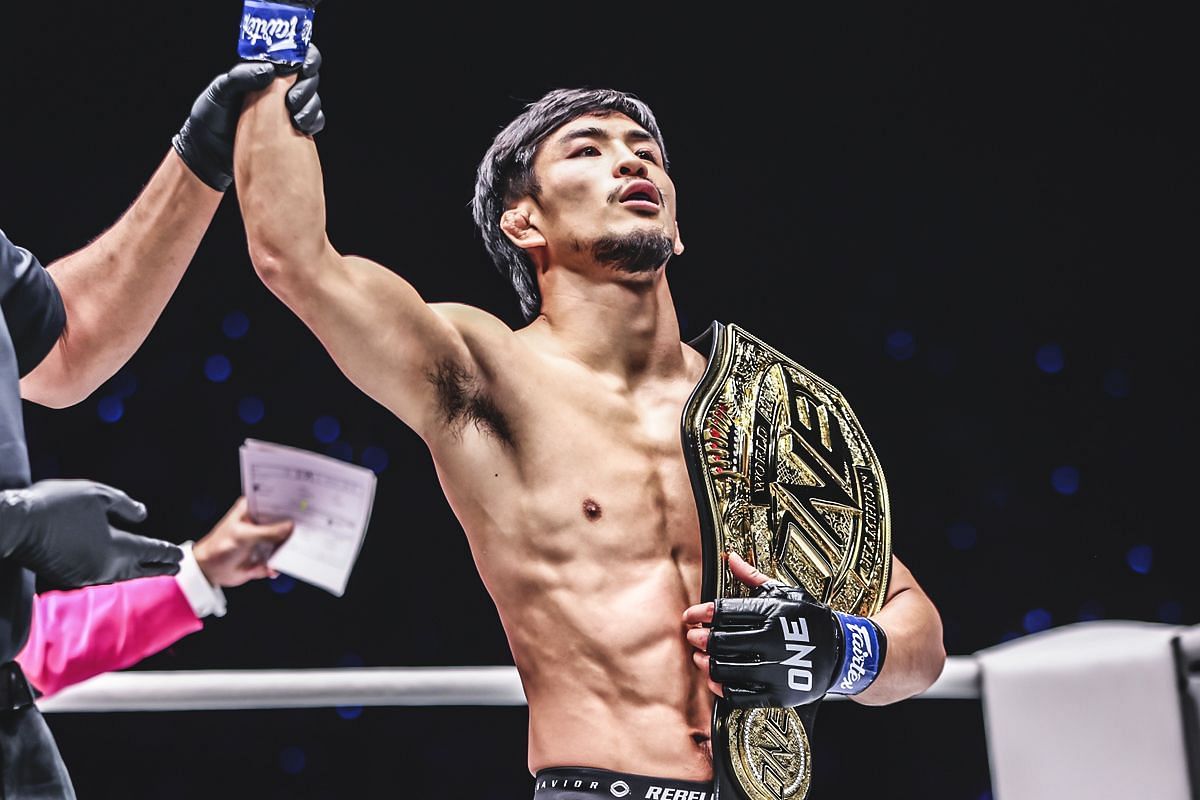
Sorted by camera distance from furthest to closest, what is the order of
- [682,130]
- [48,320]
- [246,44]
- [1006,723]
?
1. [682,130]
2. [1006,723]
3. [246,44]
4. [48,320]

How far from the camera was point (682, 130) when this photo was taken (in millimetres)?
3170

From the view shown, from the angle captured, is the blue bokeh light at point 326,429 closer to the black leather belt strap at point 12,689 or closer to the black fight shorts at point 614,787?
the black fight shorts at point 614,787

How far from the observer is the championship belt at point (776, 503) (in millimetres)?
1550

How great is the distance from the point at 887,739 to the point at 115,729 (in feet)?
6.21

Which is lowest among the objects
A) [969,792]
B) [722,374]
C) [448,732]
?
[969,792]

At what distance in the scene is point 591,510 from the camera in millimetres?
1593

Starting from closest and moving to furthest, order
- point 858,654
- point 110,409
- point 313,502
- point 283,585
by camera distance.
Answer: point 313,502, point 858,654, point 110,409, point 283,585

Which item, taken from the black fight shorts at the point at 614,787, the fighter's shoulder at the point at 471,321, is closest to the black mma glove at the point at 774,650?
→ the black fight shorts at the point at 614,787

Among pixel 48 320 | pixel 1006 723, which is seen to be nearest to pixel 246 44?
pixel 48 320

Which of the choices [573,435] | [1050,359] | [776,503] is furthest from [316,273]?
[1050,359]

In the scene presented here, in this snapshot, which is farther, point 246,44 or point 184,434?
point 184,434

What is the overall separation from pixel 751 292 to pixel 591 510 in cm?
168

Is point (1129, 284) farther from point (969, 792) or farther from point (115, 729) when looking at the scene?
point (115, 729)

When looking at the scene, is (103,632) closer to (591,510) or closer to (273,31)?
(591,510)
